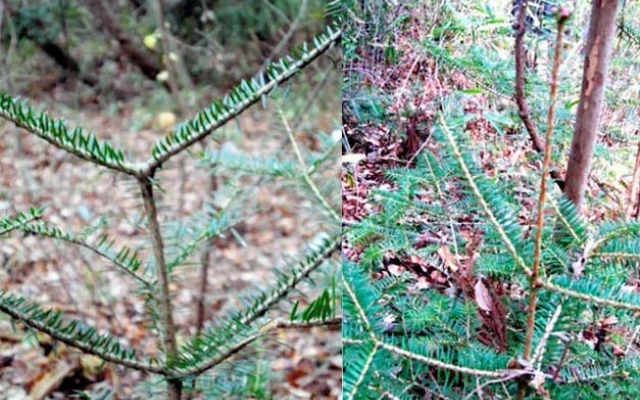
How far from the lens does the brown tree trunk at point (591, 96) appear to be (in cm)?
43

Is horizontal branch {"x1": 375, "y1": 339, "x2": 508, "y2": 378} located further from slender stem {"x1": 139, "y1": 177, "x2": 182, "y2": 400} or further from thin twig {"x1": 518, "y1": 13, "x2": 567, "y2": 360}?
slender stem {"x1": 139, "y1": 177, "x2": 182, "y2": 400}

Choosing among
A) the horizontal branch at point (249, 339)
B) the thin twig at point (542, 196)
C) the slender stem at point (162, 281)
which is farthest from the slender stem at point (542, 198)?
the slender stem at point (162, 281)

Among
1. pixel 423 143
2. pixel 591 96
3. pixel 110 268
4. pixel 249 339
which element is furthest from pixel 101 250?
pixel 591 96

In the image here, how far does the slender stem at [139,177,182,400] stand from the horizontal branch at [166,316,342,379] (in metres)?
0.02

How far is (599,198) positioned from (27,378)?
68cm

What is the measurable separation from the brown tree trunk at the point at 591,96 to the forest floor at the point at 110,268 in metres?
0.21

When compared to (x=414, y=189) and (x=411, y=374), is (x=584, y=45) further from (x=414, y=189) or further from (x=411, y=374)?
(x=411, y=374)

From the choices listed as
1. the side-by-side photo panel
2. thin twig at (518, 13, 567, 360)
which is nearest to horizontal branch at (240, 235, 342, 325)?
the side-by-side photo panel

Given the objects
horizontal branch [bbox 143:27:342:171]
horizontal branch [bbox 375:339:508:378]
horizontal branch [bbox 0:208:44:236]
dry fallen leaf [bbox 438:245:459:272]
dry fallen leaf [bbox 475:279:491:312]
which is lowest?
horizontal branch [bbox 375:339:508:378]

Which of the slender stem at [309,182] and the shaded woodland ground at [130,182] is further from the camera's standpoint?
the shaded woodland ground at [130,182]

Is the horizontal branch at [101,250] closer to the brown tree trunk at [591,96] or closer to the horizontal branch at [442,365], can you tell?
the horizontal branch at [442,365]

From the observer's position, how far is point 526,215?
17.5 inches

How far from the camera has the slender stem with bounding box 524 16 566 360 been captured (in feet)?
1.29

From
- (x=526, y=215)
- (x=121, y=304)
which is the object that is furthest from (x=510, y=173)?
(x=121, y=304)
